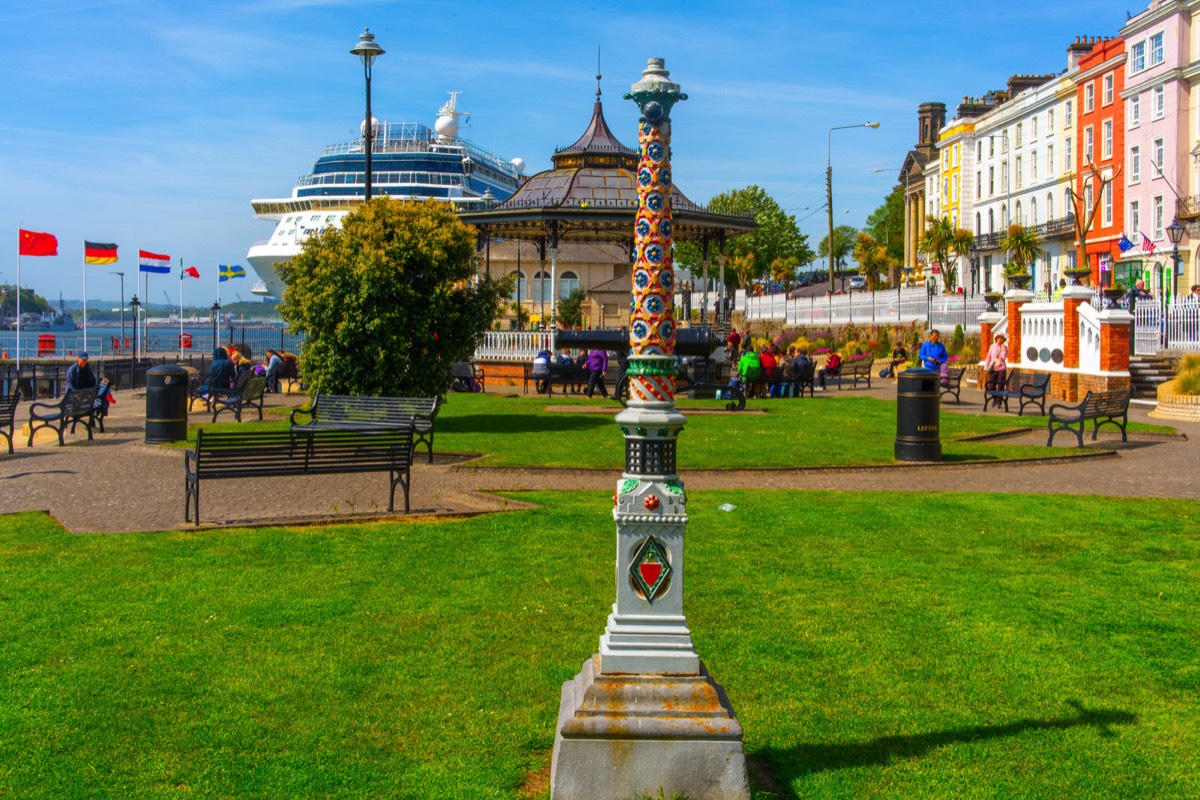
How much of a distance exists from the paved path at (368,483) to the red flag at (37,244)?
27271mm

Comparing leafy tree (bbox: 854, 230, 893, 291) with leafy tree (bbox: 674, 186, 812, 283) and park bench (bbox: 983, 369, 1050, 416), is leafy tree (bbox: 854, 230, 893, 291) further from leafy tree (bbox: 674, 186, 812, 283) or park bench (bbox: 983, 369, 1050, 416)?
park bench (bbox: 983, 369, 1050, 416)

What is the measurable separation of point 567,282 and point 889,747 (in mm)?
64627

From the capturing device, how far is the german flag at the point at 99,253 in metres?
46.1

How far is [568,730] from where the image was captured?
4465 mm

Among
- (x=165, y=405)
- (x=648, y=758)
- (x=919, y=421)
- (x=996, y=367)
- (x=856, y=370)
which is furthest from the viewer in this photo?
(x=856, y=370)

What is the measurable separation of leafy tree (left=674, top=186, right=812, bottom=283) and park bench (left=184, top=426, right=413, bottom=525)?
69.1 metres

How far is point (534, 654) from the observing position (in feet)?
21.3

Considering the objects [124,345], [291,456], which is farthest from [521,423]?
[124,345]

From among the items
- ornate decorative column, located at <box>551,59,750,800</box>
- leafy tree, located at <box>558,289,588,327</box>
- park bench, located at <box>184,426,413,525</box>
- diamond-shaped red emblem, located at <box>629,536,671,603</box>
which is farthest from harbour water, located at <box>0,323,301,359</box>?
diamond-shaped red emblem, located at <box>629,536,671,603</box>

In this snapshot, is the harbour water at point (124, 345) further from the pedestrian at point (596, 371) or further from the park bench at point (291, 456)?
the park bench at point (291, 456)

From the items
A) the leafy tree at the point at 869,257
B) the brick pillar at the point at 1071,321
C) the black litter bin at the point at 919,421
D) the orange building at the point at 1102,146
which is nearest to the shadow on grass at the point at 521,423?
the black litter bin at the point at 919,421

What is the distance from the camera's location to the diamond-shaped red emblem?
15.3ft

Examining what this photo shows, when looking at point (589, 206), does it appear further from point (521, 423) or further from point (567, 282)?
point (567, 282)

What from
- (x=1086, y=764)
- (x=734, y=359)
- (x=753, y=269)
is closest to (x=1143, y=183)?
(x=734, y=359)
